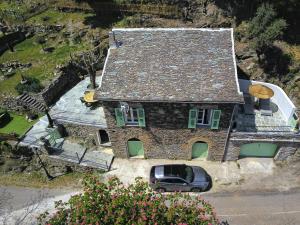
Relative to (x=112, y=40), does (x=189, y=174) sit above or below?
below

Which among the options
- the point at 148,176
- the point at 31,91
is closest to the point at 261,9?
the point at 148,176

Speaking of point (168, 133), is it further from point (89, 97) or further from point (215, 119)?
point (89, 97)

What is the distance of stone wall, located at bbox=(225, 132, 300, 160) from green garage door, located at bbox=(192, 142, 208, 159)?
185 cm

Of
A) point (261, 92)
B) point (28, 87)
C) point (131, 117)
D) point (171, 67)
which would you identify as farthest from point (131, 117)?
point (28, 87)

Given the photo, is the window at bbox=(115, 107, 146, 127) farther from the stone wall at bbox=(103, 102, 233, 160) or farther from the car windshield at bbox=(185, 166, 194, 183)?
the car windshield at bbox=(185, 166, 194, 183)

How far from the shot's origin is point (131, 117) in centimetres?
2217

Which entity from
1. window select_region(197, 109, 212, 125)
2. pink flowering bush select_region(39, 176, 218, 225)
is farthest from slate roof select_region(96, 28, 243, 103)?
pink flowering bush select_region(39, 176, 218, 225)

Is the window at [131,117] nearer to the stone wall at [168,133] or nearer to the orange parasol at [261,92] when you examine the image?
the stone wall at [168,133]

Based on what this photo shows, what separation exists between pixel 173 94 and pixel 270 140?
28.9ft

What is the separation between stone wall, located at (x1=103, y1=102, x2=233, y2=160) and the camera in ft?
69.2

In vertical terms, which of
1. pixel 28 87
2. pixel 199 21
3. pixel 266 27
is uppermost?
pixel 266 27

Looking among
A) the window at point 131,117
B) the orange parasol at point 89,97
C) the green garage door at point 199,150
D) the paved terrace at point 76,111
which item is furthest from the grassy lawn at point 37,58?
the green garage door at point 199,150

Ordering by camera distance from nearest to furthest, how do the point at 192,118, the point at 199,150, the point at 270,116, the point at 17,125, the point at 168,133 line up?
the point at 192,118
the point at 168,133
the point at 199,150
the point at 270,116
the point at 17,125

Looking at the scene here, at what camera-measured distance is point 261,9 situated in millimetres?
26625
